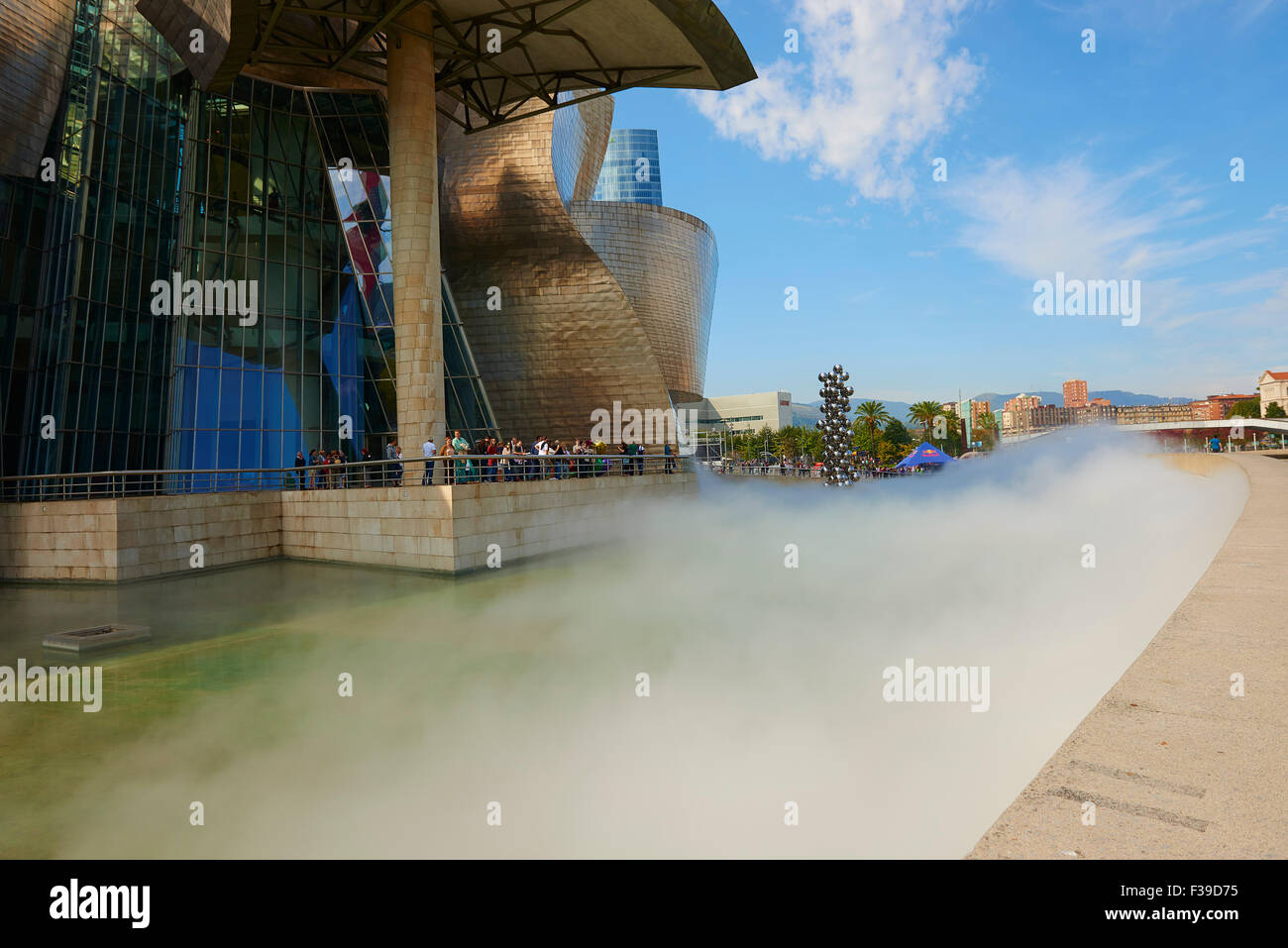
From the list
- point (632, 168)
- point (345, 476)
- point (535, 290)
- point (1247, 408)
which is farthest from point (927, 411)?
point (345, 476)

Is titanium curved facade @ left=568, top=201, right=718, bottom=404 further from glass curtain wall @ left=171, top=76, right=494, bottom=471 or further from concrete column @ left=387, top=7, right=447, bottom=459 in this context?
concrete column @ left=387, top=7, right=447, bottom=459

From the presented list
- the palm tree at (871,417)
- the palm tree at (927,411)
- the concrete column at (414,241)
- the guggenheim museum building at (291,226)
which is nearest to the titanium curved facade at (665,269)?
→ the guggenheim museum building at (291,226)

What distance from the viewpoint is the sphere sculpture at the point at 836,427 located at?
3381 cm

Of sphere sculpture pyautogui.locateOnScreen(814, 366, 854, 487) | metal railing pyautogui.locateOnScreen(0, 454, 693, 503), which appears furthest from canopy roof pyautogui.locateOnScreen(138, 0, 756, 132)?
sphere sculpture pyautogui.locateOnScreen(814, 366, 854, 487)

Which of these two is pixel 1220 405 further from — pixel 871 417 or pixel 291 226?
pixel 291 226

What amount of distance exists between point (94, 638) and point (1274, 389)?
157446mm

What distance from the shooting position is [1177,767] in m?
2.63

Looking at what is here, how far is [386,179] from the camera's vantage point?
27266mm

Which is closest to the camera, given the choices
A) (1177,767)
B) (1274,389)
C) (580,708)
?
(1177,767)

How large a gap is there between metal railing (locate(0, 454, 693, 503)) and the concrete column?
172 centimetres

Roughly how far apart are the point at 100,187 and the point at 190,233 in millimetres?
2871

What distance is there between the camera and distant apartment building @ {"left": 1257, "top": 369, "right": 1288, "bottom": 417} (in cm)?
11381

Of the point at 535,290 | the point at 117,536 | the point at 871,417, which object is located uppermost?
the point at 535,290
